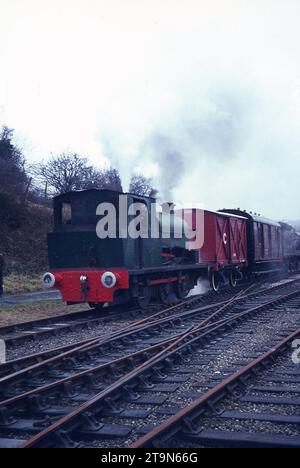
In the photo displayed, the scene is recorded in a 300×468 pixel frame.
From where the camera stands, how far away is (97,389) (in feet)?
20.0

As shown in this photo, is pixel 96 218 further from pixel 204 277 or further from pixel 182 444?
pixel 182 444

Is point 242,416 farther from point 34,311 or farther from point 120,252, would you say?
point 34,311

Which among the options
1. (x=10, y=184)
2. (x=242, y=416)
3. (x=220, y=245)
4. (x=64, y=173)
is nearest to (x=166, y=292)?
(x=220, y=245)

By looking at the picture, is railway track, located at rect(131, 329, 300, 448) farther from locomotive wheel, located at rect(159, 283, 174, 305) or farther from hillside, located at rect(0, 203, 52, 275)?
hillside, located at rect(0, 203, 52, 275)

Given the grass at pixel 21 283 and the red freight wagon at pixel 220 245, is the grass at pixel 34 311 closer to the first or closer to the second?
the grass at pixel 21 283

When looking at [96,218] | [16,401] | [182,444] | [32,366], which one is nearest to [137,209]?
[96,218]

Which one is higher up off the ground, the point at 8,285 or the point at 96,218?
the point at 96,218

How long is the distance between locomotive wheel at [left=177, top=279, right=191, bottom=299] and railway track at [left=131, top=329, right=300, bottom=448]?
8.21m

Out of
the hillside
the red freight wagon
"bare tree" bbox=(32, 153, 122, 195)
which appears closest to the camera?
the red freight wagon

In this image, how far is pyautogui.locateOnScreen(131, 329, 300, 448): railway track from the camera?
4352 mm

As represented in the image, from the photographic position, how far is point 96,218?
1207 centimetres

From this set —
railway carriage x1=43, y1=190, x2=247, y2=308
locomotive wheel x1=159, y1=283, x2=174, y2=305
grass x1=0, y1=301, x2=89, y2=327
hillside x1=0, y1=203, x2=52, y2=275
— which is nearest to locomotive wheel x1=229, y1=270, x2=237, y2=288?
railway carriage x1=43, y1=190, x2=247, y2=308

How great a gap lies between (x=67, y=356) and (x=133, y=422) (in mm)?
2697

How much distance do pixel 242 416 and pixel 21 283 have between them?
16610 mm
